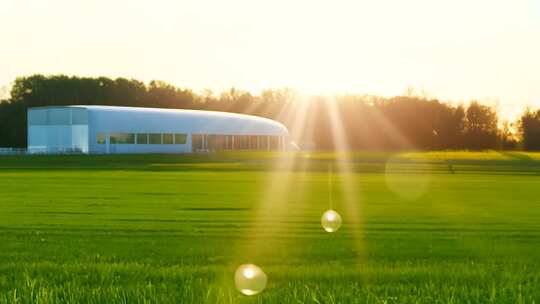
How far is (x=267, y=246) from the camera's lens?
13195mm

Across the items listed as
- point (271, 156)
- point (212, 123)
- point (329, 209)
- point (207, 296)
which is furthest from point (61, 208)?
point (212, 123)

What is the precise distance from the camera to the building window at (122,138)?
74.5 meters

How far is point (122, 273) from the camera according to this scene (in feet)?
32.5

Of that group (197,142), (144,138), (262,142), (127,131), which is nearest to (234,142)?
(197,142)

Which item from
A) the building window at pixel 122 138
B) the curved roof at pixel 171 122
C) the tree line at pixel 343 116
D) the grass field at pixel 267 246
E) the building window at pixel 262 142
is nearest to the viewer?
the grass field at pixel 267 246

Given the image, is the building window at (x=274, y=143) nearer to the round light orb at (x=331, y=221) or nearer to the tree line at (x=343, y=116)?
the tree line at (x=343, y=116)

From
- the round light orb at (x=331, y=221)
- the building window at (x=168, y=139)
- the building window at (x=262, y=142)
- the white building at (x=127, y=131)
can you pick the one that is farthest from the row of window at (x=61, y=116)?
the round light orb at (x=331, y=221)

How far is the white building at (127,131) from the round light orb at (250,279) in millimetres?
63629

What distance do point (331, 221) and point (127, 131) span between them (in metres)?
60.3

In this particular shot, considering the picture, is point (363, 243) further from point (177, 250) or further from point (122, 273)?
point (122, 273)

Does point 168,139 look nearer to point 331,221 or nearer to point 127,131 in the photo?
point 127,131

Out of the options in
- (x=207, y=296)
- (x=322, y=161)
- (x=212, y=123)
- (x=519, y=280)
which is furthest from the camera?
(x=212, y=123)

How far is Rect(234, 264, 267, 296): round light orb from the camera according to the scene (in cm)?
888

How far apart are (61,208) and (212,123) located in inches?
2550
